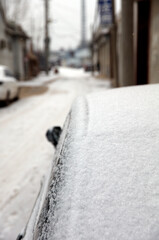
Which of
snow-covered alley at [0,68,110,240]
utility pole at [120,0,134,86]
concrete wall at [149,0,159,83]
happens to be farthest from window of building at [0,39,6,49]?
concrete wall at [149,0,159,83]

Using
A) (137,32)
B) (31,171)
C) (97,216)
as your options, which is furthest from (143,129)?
(137,32)

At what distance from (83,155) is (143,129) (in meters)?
0.37

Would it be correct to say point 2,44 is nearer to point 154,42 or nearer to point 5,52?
point 5,52

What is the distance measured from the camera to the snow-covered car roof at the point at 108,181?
113 centimetres

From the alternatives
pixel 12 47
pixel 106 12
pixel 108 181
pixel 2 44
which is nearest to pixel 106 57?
pixel 12 47

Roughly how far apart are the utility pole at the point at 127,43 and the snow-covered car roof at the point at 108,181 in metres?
9.16

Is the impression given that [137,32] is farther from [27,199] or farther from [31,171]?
[27,199]

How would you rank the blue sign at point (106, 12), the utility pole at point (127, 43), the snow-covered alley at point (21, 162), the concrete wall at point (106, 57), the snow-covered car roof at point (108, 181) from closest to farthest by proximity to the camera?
the snow-covered car roof at point (108, 181)
the snow-covered alley at point (21, 162)
the utility pole at point (127, 43)
the blue sign at point (106, 12)
the concrete wall at point (106, 57)

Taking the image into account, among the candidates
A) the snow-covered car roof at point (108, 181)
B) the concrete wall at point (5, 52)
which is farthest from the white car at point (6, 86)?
the concrete wall at point (5, 52)

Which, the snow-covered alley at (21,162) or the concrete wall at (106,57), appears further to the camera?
the concrete wall at (106,57)

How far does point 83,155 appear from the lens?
148 cm

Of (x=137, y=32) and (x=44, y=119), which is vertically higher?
(x=137, y=32)

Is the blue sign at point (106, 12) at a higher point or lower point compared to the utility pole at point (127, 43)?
higher

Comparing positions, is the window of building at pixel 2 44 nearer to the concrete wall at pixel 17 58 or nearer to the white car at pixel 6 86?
the concrete wall at pixel 17 58
